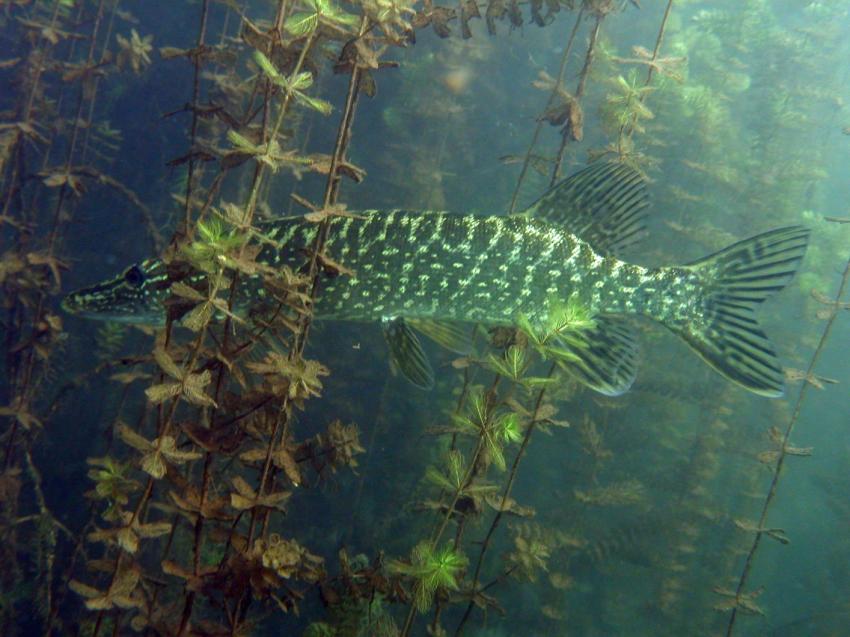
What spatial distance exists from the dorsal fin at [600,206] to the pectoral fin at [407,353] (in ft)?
4.09

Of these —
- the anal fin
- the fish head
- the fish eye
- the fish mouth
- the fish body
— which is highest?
the fish body

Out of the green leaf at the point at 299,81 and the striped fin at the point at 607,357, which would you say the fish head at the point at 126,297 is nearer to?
the green leaf at the point at 299,81

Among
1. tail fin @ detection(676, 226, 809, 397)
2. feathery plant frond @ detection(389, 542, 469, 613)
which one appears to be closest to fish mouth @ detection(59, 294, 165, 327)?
feathery plant frond @ detection(389, 542, 469, 613)

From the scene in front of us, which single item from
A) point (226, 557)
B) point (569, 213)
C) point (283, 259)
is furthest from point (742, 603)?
point (283, 259)

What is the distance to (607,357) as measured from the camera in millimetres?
3799

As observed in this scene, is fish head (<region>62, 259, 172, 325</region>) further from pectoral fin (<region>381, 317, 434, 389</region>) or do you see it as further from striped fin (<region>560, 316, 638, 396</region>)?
striped fin (<region>560, 316, 638, 396</region>)

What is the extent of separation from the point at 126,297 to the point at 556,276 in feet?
10.6

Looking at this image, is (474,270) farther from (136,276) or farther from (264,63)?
(136,276)

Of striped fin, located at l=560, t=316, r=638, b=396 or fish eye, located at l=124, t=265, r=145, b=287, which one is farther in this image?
fish eye, located at l=124, t=265, r=145, b=287

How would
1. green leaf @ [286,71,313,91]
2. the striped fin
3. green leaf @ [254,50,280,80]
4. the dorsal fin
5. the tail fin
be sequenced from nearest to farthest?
green leaf @ [254,50,280,80] → green leaf @ [286,71,313,91] → the tail fin → the striped fin → the dorsal fin

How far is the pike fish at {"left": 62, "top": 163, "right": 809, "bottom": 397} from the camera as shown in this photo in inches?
147

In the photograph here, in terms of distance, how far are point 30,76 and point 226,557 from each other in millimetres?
5143

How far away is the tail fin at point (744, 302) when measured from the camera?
3.55 meters

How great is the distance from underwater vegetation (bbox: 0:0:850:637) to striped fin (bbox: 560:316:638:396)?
20 mm
